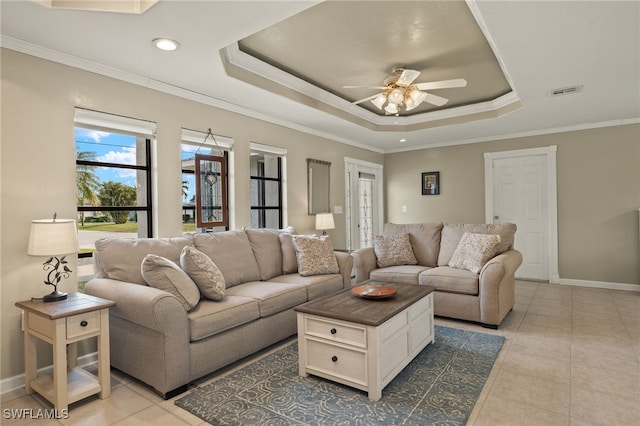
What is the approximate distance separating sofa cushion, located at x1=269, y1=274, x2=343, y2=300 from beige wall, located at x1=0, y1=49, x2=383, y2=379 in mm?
1180

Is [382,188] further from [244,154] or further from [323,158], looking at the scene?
[244,154]

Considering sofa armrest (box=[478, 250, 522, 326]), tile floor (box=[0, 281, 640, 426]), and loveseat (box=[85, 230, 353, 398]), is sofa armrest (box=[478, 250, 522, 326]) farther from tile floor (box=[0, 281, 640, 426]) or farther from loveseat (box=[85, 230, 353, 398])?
loveseat (box=[85, 230, 353, 398])

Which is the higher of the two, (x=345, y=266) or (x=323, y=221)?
(x=323, y=221)

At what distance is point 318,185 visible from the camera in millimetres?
5238

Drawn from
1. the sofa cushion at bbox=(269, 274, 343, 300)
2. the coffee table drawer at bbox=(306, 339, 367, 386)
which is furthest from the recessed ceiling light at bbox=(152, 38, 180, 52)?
the coffee table drawer at bbox=(306, 339, 367, 386)

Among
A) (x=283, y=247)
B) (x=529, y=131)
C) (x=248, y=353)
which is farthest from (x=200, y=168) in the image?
(x=529, y=131)

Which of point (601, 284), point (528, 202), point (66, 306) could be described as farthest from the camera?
point (528, 202)

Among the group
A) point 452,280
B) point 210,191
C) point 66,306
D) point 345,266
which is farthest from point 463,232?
point 66,306

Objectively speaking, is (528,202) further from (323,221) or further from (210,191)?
(210,191)

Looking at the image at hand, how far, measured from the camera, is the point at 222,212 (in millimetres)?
3887

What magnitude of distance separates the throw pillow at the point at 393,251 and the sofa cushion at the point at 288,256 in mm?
1150

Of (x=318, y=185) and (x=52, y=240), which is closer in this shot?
(x=52, y=240)

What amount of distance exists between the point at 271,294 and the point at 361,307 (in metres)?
0.85

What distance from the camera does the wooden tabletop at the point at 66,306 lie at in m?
2.07
